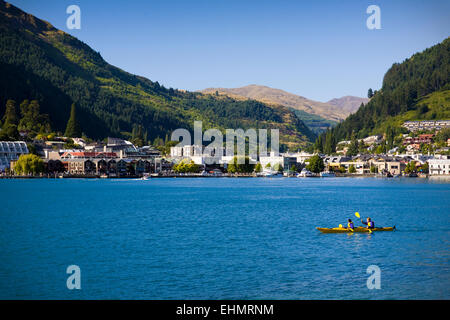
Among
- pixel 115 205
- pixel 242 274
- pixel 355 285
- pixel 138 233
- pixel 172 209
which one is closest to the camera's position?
pixel 355 285

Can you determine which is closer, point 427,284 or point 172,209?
point 427,284

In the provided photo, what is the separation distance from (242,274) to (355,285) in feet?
21.6

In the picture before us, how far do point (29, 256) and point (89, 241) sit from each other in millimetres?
7441

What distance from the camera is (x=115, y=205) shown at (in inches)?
3194

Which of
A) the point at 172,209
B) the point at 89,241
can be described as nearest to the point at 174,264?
the point at 89,241

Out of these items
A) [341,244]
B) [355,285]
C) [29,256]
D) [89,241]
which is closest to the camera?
[355,285]

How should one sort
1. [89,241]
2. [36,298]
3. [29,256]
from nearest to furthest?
[36,298], [29,256], [89,241]

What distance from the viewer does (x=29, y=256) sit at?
38.7 meters

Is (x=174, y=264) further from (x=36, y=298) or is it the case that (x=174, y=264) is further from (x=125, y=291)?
(x=36, y=298)

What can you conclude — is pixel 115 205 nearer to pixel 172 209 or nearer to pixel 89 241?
pixel 172 209

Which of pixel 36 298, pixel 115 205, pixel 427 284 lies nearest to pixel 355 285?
pixel 427 284

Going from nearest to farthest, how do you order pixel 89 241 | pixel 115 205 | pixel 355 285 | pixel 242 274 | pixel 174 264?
pixel 355 285 → pixel 242 274 → pixel 174 264 → pixel 89 241 → pixel 115 205

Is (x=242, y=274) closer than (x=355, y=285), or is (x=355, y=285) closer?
(x=355, y=285)

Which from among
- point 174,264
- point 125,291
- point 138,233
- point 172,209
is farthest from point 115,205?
point 125,291
